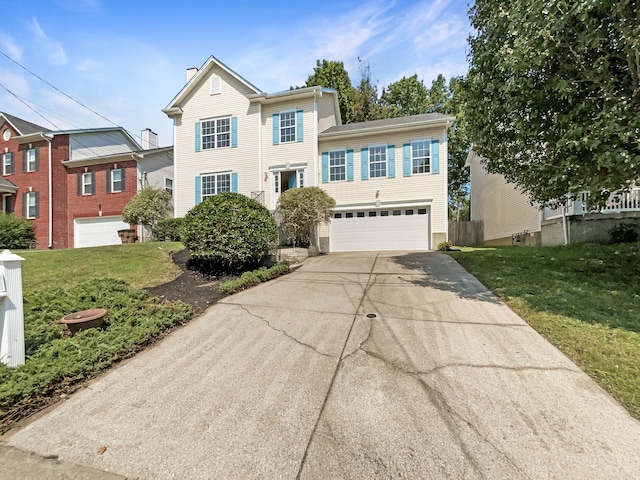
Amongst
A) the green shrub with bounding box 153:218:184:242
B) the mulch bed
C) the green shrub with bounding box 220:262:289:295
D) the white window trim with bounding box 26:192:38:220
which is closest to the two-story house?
the green shrub with bounding box 153:218:184:242

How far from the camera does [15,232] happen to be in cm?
1739

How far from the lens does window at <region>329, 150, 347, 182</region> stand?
605 inches

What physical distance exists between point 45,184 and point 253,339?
21.5 metres

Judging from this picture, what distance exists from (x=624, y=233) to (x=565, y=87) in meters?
7.98

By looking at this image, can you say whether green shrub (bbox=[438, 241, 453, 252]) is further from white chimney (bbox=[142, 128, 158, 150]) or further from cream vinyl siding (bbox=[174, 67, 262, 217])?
white chimney (bbox=[142, 128, 158, 150])

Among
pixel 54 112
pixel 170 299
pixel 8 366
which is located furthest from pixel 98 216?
pixel 8 366

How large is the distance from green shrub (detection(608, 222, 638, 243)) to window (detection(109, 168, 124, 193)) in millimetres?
22677

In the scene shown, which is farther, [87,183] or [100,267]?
[87,183]

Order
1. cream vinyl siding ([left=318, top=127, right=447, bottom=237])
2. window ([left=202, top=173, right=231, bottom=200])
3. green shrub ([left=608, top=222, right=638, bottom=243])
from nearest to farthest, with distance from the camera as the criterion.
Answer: green shrub ([left=608, top=222, right=638, bottom=243]), cream vinyl siding ([left=318, top=127, right=447, bottom=237]), window ([left=202, top=173, right=231, bottom=200])

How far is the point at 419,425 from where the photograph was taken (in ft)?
8.11

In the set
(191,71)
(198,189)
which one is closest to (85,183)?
(198,189)

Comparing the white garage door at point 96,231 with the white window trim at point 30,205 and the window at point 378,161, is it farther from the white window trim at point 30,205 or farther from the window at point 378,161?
the window at point 378,161

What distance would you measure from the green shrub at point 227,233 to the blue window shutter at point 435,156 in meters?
8.97

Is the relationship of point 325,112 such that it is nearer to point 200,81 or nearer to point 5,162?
point 200,81
